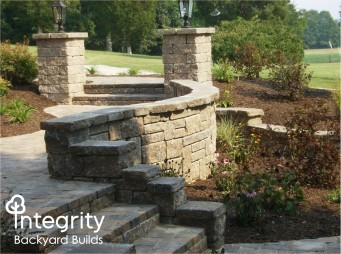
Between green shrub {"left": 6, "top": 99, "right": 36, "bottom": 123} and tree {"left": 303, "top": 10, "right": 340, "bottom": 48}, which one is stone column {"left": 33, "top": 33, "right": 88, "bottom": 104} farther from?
tree {"left": 303, "top": 10, "right": 340, "bottom": 48}

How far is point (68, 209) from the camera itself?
5758 millimetres

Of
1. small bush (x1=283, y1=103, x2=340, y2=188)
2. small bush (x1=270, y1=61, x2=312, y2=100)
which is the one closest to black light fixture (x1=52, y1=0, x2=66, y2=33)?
small bush (x1=270, y1=61, x2=312, y2=100)

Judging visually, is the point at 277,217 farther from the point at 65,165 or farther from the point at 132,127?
the point at 65,165

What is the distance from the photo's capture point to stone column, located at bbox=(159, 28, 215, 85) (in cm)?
1299

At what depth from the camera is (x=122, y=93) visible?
47.3ft

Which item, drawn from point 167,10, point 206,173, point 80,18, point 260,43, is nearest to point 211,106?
point 206,173

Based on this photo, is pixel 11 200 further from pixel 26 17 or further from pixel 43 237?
pixel 26 17

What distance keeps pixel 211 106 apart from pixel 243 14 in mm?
42692

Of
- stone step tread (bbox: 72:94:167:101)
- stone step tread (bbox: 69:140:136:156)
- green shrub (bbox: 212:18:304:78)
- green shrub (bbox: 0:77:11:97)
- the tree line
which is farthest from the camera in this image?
the tree line

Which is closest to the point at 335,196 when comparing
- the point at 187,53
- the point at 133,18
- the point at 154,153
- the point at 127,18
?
the point at 154,153

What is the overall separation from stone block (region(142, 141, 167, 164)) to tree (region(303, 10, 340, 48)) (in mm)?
45935

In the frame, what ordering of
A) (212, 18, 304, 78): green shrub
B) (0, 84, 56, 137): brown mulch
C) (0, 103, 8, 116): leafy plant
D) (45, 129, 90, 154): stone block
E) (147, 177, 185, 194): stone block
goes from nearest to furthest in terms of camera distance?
(147, 177, 185, 194): stone block → (45, 129, 90, 154): stone block → (0, 84, 56, 137): brown mulch → (0, 103, 8, 116): leafy plant → (212, 18, 304, 78): green shrub

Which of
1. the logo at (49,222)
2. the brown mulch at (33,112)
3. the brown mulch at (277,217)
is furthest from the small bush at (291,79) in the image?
the logo at (49,222)

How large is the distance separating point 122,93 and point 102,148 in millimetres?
7900
